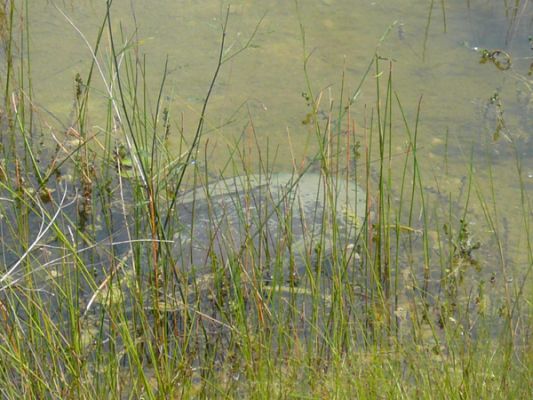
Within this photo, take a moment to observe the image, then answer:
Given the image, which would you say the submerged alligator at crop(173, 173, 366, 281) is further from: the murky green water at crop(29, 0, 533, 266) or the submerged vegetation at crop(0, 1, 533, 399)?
the murky green water at crop(29, 0, 533, 266)

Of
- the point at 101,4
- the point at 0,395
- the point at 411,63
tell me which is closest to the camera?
the point at 0,395

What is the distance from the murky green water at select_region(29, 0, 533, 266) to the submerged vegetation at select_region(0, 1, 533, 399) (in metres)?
0.06

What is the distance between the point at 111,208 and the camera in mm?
2902

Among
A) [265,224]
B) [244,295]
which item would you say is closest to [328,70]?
[265,224]

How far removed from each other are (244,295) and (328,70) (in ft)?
4.65

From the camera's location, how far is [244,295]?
2484 millimetres

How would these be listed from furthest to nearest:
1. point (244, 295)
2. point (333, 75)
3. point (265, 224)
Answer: point (333, 75) → point (265, 224) → point (244, 295)

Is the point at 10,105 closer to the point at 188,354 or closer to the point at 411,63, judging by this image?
the point at 188,354

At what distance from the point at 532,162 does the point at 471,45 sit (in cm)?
79

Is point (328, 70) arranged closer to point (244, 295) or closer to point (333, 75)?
point (333, 75)

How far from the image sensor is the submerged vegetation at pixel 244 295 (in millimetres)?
1964

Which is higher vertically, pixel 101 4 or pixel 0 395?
pixel 101 4

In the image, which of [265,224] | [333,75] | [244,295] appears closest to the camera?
[244,295]

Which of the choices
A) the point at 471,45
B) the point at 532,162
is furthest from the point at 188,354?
the point at 471,45
